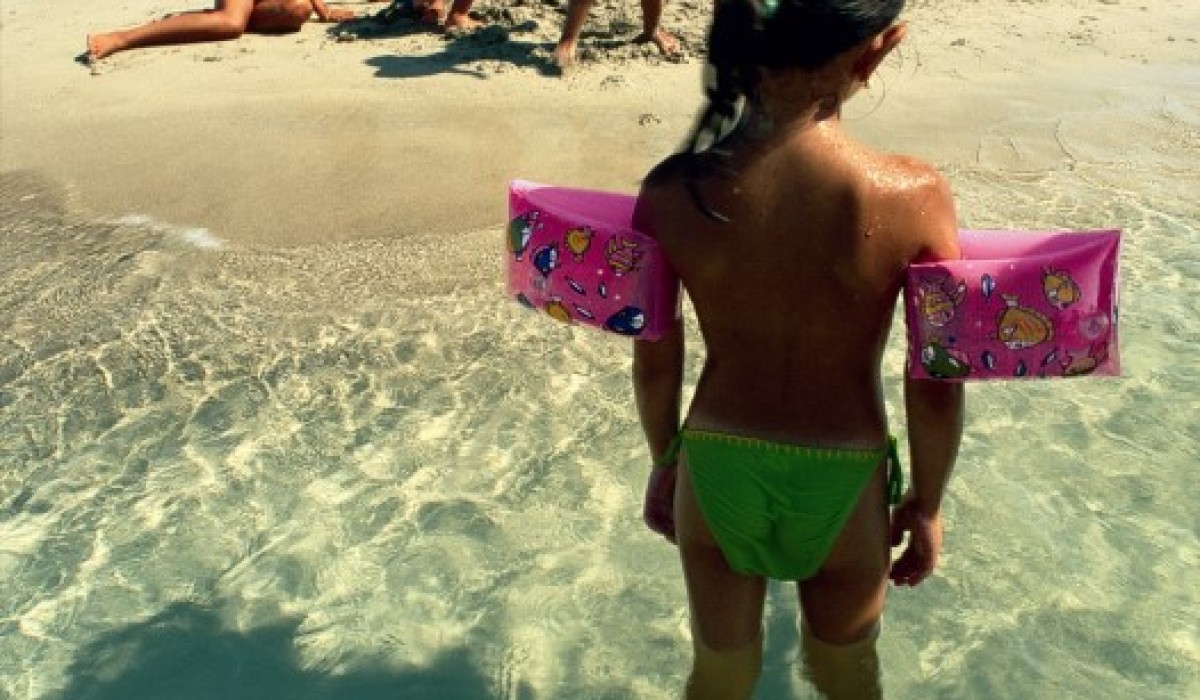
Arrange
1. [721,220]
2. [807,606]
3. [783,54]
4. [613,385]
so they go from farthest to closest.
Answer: [613,385] < [807,606] < [721,220] < [783,54]

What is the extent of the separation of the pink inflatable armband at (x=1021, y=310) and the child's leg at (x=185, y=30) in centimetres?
652

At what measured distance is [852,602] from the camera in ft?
7.46

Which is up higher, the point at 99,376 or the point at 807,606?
the point at 807,606

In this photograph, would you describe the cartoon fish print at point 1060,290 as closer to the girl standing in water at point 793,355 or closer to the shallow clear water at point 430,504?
the girl standing in water at point 793,355

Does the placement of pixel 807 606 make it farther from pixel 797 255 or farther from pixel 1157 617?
pixel 1157 617

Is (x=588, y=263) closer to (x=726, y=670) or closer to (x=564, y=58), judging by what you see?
(x=726, y=670)

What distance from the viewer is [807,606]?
2354 mm

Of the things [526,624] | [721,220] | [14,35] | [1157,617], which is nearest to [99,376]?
[526,624]

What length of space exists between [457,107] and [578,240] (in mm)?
4465

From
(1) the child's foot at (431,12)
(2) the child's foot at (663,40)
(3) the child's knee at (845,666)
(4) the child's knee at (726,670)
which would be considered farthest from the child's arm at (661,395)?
(1) the child's foot at (431,12)

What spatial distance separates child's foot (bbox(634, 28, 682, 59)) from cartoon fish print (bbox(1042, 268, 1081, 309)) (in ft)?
17.4

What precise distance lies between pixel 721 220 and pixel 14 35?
7.62m

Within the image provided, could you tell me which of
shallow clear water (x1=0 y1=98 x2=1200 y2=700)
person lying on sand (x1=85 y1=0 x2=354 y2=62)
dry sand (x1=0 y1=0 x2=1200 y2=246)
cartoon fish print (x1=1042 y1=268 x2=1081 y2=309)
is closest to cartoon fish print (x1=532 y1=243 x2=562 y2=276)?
cartoon fish print (x1=1042 y1=268 x2=1081 y2=309)

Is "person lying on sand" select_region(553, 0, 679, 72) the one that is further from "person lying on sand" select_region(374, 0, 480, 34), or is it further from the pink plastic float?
the pink plastic float
